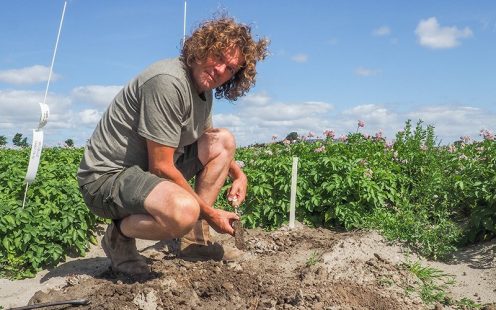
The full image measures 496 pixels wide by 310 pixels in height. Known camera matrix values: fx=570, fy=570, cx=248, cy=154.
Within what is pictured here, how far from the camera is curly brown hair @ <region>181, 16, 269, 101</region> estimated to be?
10.2ft

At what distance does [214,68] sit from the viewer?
316 cm

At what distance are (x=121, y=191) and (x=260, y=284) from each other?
0.95 meters

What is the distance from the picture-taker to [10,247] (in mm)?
4137

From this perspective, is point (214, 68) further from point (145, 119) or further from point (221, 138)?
point (221, 138)

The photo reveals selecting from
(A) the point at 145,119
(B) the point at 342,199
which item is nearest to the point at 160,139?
(A) the point at 145,119

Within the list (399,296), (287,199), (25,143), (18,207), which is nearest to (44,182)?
(18,207)

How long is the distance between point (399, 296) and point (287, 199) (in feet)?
5.95

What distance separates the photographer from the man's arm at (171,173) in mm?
3070

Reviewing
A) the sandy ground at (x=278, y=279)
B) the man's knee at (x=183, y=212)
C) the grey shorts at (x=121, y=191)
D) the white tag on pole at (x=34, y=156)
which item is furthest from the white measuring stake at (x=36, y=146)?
the man's knee at (x=183, y=212)

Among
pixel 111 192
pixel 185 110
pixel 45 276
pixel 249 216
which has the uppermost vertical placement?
pixel 185 110

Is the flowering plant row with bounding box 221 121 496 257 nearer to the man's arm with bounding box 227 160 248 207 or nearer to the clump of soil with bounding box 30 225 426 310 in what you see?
the clump of soil with bounding box 30 225 426 310

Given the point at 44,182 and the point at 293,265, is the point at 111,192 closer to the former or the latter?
the point at 293,265

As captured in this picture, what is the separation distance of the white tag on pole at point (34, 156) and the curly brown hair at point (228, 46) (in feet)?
5.88

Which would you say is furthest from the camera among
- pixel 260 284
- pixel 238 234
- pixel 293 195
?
pixel 293 195
